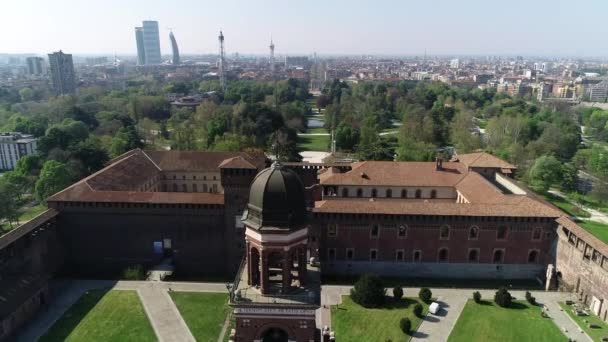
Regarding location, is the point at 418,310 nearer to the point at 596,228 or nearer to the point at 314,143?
the point at 596,228

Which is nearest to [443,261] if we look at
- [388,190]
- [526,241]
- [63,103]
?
[526,241]

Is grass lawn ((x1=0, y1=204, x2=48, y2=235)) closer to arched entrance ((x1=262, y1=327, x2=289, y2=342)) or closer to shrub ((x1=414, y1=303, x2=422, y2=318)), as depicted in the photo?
shrub ((x1=414, y1=303, x2=422, y2=318))

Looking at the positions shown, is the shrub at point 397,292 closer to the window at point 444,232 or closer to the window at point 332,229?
the window at point 444,232

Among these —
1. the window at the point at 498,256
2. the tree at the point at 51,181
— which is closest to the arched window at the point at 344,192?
the window at the point at 498,256

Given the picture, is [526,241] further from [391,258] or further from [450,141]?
[450,141]

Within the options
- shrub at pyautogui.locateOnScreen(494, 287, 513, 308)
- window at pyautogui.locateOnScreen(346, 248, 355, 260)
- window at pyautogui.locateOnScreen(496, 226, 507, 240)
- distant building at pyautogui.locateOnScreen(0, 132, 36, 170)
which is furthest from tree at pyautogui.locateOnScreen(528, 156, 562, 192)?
distant building at pyautogui.locateOnScreen(0, 132, 36, 170)

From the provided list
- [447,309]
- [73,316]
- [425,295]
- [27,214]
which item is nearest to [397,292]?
[425,295]

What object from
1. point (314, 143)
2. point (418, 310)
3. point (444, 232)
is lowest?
point (418, 310)
